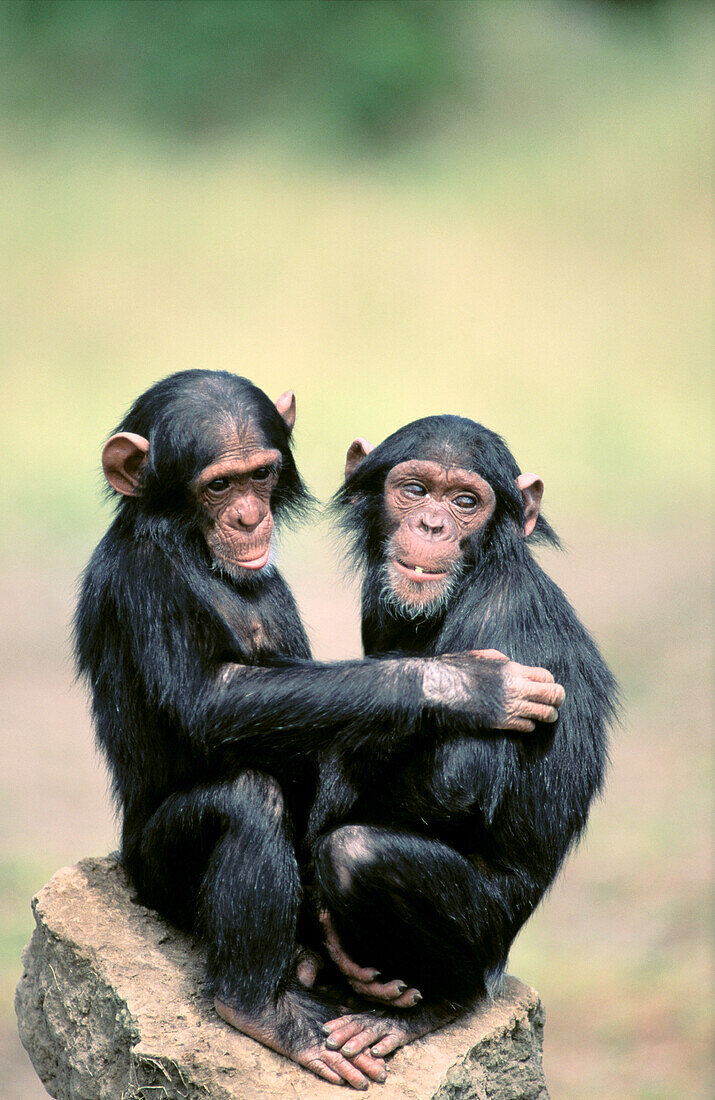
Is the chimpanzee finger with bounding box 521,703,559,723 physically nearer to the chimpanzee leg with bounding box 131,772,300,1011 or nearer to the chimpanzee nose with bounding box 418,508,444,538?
the chimpanzee nose with bounding box 418,508,444,538

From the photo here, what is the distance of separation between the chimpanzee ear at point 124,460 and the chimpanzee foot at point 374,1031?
1727 millimetres

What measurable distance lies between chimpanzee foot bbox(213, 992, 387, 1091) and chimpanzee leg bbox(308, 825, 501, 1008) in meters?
0.24

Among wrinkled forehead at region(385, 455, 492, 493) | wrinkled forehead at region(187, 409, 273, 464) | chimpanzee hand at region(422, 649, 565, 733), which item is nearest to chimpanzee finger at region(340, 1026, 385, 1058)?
chimpanzee hand at region(422, 649, 565, 733)

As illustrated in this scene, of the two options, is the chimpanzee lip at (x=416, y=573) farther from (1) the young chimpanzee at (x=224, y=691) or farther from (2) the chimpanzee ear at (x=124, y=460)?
(2) the chimpanzee ear at (x=124, y=460)

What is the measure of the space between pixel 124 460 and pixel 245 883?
1.33 m

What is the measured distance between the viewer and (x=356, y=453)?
4.46 metres

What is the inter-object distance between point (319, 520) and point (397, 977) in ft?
5.07

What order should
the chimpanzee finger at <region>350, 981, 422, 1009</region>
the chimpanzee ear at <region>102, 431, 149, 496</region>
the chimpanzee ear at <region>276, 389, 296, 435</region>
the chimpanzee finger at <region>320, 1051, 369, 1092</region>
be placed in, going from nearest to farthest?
1. the chimpanzee finger at <region>320, 1051, 369, 1092</region>
2. the chimpanzee finger at <region>350, 981, 422, 1009</region>
3. the chimpanzee ear at <region>102, 431, 149, 496</region>
4. the chimpanzee ear at <region>276, 389, 296, 435</region>

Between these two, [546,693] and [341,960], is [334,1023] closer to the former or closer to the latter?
[341,960]

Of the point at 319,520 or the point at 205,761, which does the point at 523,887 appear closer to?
the point at 205,761

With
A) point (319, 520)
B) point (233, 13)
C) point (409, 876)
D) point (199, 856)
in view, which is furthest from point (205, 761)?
point (233, 13)

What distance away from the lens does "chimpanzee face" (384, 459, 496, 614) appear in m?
4.01

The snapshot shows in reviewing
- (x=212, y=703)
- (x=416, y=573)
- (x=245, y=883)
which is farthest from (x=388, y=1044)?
(x=416, y=573)

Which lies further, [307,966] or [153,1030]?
[307,966]
